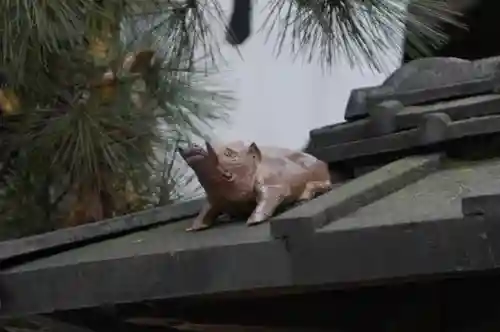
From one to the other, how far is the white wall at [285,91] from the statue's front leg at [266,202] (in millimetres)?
1737

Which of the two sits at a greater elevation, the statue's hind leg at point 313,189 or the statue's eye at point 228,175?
the statue's eye at point 228,175

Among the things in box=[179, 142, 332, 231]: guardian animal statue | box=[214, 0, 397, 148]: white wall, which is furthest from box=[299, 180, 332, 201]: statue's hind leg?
box=[214, 0, 397, 148]: white wall

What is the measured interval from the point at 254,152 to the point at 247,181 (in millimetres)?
32

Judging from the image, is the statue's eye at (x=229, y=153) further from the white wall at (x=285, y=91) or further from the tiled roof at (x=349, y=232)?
the white wall at (x=285, y=91)

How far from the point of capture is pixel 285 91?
257 cm

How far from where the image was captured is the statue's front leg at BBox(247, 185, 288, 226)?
67cm

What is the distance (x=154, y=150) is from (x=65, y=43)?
8.0 inches

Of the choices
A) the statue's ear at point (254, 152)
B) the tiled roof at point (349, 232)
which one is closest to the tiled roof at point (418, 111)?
the tiled roof at point (349, 232)

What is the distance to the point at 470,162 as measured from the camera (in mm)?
746

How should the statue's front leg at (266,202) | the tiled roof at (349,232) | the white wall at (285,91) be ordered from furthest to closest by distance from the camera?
the white wall at (285,91) < the statue's front leg at (266,202) < the tiled roof at (349,232)

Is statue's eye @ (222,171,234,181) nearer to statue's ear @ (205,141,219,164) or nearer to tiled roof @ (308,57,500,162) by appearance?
statue's ear @ (205,141,219,164)

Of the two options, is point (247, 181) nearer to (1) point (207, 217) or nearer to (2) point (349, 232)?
(1) point (207, 217)

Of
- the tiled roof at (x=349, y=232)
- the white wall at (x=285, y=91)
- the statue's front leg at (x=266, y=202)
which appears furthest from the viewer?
the white wall at (x=285, y=91)

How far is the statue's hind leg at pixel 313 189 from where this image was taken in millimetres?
733
